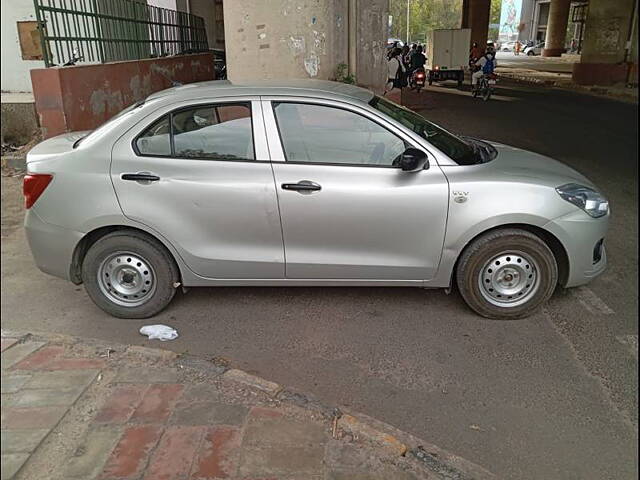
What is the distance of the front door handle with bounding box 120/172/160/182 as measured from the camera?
405 cm

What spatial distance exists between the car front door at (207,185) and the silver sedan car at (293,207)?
0.03 ft

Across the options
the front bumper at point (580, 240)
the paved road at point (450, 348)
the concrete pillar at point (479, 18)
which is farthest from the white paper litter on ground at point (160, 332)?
the concrete pillar at point (479, 18)

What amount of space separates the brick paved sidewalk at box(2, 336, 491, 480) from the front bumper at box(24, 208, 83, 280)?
0.87 metres

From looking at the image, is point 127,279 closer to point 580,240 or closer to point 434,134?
point 434,134

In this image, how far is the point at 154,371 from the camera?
11.3 ft

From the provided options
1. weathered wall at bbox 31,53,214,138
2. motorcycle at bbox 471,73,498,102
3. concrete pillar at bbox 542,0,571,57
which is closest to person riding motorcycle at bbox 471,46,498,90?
motorcycle at bbox 471,73,498,102

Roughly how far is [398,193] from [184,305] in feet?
6.52

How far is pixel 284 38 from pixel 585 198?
21.4 ft

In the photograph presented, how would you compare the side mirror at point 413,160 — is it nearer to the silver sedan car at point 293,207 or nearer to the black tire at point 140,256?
the silver sedan car at point 293,207

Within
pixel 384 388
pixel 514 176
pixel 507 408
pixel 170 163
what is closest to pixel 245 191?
pixel 170 163

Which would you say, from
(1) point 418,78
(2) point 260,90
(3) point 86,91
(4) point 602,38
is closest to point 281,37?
(3) point 86,91

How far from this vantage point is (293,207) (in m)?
4.04

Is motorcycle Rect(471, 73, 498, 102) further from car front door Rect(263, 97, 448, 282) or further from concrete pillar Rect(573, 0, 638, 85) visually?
car front door Rect(263, 97, 448, 282)

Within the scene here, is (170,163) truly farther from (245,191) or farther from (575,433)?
(575,433)
